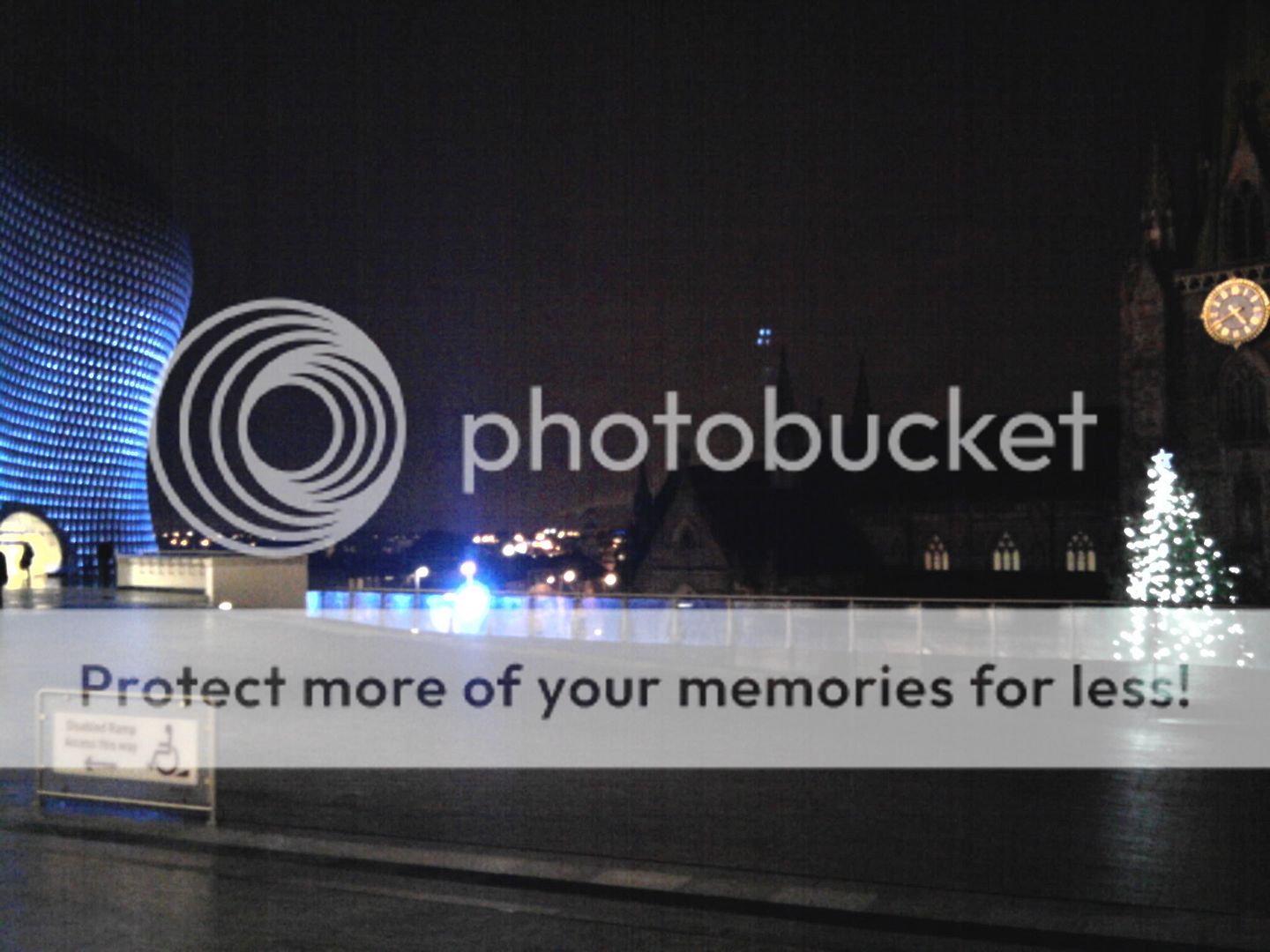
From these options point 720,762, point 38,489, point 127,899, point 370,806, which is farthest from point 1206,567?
point 38,489

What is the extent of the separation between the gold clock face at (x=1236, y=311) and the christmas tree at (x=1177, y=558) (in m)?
9.43

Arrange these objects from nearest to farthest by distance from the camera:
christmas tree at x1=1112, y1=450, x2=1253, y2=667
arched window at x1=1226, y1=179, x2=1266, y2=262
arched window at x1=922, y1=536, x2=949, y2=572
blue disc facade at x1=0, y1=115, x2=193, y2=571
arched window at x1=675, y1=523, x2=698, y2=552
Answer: christmas tree at x1=1112, y1=450, x2=1253, y2=667
arched window at x1=1226, y1=179, x2=1266, y2=262
arched window at x1=675, y1=523, x2=698, y2=552
arched window at x1=922, y1=536, x2=949, y2=572
blue disc facade at x1=0, y1=115, x2=193, y2=571

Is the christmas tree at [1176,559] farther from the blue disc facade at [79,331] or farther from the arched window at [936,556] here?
the blue disc facade at [79,331]

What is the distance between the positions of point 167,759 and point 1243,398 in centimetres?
5778

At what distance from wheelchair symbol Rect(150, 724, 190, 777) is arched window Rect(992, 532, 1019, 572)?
81.6 meters

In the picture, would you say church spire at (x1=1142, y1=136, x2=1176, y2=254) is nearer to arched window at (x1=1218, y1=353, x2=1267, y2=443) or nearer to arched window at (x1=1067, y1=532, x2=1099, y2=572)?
arched window at (x1=1218, y1=353, x2=1267, y2=443)

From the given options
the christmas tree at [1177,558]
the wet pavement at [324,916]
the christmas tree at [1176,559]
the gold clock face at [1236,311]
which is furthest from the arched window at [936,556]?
the wet pavement at [324,916]

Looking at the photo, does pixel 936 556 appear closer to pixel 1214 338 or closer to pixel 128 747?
pixel 1214 338

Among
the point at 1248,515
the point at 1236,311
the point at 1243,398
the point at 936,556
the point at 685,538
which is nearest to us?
the point at 1236,311

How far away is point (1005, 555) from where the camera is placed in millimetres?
89438

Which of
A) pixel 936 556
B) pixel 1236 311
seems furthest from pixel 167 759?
pixel 936 556

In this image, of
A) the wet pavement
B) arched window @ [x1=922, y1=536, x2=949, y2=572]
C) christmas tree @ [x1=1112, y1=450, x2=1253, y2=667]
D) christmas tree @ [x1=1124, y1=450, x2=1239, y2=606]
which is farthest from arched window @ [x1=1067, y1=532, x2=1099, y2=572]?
the wet pavement

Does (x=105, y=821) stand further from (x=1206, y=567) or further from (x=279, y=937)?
(x=1206, y=567)

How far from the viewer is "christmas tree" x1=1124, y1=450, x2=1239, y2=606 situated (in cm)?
4044
